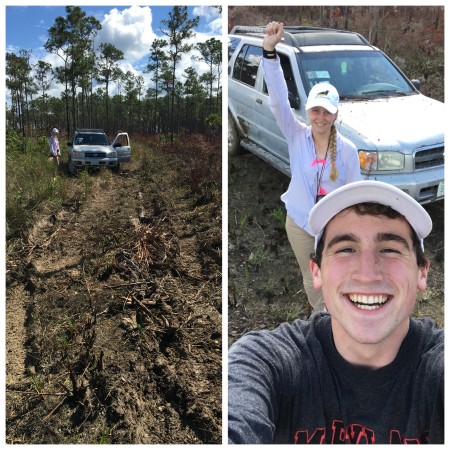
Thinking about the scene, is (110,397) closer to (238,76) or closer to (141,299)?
(141,299)

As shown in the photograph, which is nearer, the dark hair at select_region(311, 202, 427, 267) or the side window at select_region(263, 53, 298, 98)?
the dark hair at select_region(311, 202, 427, 267)

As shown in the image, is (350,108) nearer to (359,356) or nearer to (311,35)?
(311,35)

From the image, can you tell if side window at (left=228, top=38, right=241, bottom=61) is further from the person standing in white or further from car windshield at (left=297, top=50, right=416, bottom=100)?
the person standing in white

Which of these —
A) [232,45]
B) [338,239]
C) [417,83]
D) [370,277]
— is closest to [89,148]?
[232,45]

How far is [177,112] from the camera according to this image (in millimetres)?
3143

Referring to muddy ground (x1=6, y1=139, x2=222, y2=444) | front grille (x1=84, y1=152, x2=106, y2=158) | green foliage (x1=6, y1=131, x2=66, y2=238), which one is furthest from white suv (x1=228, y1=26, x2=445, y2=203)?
green foliage (x1=6, y1=131, x2=66, y2=238)

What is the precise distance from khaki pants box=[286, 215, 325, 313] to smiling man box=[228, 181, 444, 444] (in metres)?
0.20

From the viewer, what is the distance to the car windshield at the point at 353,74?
206cm

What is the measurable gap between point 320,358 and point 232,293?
2.44 feet

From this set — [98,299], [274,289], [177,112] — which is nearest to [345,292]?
[274,289]

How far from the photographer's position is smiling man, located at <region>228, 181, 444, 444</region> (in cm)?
137

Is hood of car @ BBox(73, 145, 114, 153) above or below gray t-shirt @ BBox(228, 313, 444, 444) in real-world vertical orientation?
above

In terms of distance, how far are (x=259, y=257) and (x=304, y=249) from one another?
39cm

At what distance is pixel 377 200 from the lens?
54.9 inches
